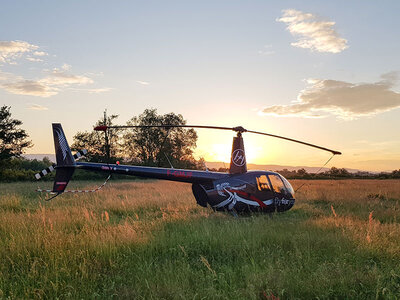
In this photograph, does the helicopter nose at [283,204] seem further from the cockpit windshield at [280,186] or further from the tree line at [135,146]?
the tree line at [135,146]

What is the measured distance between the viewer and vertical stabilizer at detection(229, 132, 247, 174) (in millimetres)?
10320

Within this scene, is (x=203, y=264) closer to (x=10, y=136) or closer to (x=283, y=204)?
(x=283, y=204)

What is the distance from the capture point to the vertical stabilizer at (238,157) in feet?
33.9

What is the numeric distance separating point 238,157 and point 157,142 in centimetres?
4390

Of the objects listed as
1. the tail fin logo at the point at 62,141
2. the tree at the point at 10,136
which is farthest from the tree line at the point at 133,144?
the tail fin logo at the point at 62,141

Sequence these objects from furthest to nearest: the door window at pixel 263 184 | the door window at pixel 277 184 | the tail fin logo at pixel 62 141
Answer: the tail fin logo at pixel 62 141 → the door window at pixel 277 184 → the door window at pixel 263 184

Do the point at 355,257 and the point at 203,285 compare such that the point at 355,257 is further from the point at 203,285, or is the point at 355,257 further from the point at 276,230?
the point at 203,285

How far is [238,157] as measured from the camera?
10359mm

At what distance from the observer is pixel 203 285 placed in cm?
436

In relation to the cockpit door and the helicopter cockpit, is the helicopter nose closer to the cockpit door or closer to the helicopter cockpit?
the cockpit door

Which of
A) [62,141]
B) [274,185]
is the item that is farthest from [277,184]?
[62,141]

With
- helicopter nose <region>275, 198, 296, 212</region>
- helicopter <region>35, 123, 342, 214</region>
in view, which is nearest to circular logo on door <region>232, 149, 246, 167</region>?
helicopter <region>35, 123, 342, 214</region>

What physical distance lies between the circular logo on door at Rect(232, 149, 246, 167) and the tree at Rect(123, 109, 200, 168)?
131ft

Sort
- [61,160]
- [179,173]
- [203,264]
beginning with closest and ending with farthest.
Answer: [203,264]
[179,173]
[61,160]
